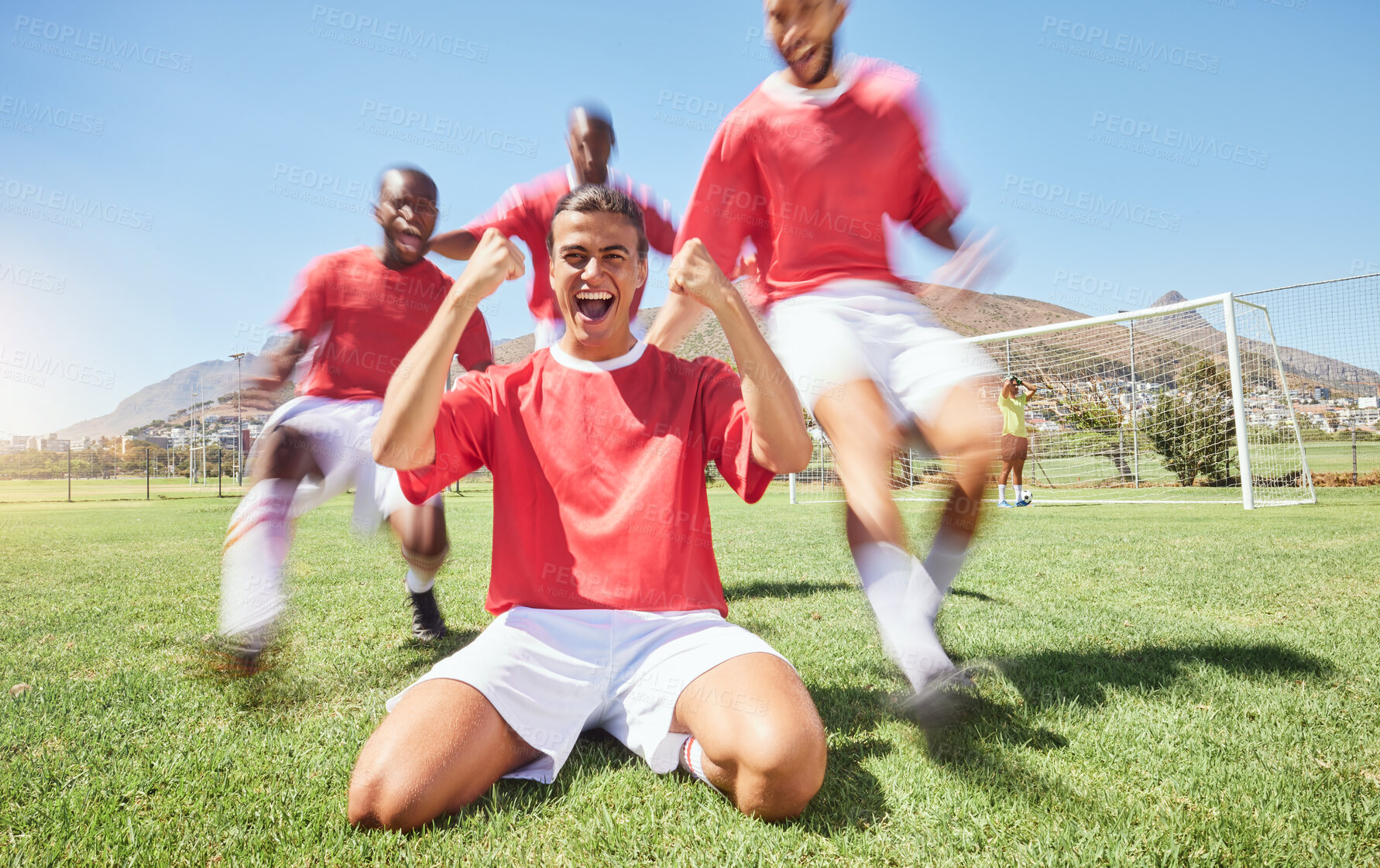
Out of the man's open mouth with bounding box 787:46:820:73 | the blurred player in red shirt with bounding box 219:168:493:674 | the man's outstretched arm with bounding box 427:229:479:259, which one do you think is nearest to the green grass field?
the blurred player in red shirt with bounding box 219:168:493:674

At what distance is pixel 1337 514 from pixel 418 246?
11.3 m

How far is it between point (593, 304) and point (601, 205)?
0.31 m

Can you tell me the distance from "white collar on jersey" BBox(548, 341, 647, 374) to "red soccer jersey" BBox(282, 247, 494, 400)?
5.73ft

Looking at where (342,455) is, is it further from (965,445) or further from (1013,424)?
(1013,424)

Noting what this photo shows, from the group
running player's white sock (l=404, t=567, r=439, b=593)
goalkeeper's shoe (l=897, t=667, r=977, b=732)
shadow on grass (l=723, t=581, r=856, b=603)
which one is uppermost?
running player's white sock (l=404, t=567, r=439, b=593)

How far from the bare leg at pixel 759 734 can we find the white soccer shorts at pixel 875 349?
962mm

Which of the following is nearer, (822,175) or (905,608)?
(905,608)

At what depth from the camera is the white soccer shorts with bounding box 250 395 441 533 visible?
12.1 ft

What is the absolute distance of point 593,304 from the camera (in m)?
2.31

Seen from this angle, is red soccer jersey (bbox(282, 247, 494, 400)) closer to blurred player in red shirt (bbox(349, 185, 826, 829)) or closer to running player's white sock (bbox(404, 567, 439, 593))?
running player's white sock (bbox(404, 567, 439, 593))

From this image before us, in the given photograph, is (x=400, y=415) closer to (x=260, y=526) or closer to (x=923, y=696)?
(x=923, y=696)

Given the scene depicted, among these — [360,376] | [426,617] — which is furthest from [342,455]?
[426,617]

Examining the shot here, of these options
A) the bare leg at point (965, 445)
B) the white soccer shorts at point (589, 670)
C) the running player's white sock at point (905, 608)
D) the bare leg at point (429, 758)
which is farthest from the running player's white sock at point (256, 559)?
the bare leg at point (965, 445)

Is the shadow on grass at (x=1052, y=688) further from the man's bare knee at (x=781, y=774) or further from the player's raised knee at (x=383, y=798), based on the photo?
the player's raised knee at (x=383, y=798)
